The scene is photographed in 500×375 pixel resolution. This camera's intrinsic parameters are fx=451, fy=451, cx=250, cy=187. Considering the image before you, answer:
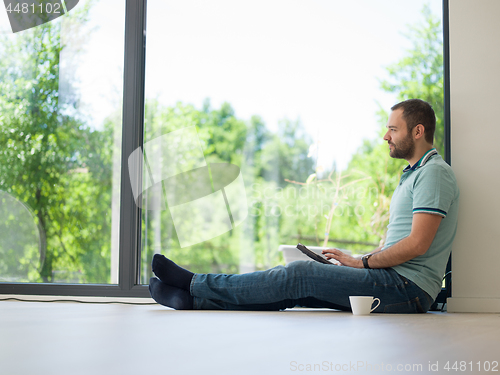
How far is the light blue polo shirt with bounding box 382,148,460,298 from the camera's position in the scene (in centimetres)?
177

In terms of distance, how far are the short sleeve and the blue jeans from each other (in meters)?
0.29

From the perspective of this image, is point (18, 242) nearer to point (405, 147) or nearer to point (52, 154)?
point (52, 154)

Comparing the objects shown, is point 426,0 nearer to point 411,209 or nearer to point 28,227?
point 411,209

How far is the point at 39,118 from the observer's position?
2.87 meters

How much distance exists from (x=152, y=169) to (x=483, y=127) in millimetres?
1908

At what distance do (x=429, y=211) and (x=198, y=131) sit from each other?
2269mm

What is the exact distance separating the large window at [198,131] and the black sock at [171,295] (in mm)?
667

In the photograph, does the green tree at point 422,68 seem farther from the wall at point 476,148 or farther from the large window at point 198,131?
the wall at point 476,148

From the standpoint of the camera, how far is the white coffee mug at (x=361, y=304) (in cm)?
172

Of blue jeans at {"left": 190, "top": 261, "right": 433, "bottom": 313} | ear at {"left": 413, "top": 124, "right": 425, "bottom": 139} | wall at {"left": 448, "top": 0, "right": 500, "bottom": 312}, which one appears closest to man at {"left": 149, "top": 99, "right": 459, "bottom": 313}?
blue jeans at {"left": 190, "top": 261, "right": 433, "bottom": 313}

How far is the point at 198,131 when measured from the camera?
3.64 metres

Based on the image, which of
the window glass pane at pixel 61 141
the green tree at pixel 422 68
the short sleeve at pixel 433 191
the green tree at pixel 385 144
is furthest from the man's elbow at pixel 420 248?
the window glass pane at pixel 61 141

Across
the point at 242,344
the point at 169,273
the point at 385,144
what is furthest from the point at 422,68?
the point at 242,344

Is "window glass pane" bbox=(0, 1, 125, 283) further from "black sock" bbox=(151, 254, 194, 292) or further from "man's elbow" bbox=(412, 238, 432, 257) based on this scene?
"man's elbow" bbox=(412, 238, 432, 257)
